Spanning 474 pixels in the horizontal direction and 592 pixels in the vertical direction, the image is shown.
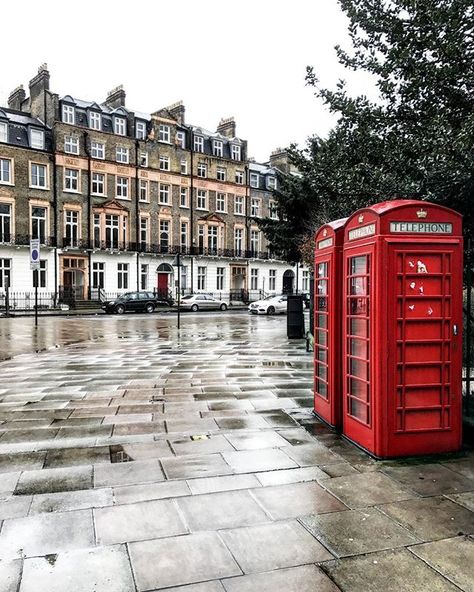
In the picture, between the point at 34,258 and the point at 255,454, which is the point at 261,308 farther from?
the point at 255,454

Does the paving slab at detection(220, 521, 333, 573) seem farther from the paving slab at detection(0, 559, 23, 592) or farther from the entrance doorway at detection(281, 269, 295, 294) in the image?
the entrance doorway at detection(281, 269, 295, 294)

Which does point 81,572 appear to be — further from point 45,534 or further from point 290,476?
point 290,476

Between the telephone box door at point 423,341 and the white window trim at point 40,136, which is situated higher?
the white window trim at point 40,136

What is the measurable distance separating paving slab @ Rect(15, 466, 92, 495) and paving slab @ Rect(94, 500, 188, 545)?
1.85 feet

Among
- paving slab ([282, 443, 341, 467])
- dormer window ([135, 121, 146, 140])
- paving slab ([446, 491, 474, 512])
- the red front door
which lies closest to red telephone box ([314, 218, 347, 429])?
paving slab ([282, 443, 341, 467])

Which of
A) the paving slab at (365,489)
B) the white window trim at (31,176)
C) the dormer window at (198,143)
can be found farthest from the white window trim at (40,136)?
the paving slab at (365,489)

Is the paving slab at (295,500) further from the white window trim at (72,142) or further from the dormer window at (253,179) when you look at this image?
the dormer window at (253,179)

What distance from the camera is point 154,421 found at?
6.05m

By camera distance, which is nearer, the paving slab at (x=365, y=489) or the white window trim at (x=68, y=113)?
the paving slab at (x=365, y=489)

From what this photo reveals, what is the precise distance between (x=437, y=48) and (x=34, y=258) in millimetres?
19485

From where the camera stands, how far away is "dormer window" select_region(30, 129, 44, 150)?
38688 mm

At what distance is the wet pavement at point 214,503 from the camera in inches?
111

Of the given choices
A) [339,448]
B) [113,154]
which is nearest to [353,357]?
[339,448]

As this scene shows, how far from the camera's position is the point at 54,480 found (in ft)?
13.7
